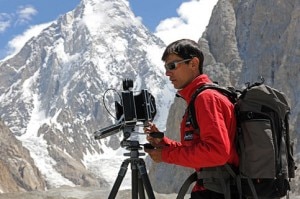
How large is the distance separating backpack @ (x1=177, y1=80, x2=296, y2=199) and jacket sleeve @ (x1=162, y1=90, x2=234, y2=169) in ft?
0.34

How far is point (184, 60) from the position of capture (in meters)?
4.65

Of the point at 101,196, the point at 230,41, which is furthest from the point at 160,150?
the point at 230,41

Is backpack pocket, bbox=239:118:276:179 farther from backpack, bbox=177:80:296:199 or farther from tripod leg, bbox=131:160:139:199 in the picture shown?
tripod leg, bbox=131:160:139:199

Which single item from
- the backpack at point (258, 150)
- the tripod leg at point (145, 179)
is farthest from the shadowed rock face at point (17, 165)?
the backpack at point (258, 150)

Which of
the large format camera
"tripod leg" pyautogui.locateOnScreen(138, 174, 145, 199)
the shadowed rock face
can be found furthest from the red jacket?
the shadowed rock face

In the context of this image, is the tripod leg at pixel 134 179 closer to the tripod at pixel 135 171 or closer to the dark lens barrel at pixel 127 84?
the tripod at pixel 135 171

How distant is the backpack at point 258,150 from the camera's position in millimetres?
4180

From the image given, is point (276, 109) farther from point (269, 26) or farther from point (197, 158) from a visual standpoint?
point (269, 26)

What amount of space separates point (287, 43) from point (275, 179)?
205ft

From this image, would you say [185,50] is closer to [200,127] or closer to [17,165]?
[200,127]

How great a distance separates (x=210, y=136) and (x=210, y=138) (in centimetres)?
1

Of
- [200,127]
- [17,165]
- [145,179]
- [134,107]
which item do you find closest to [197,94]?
[200,127]

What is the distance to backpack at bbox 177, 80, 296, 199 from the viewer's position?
418cm

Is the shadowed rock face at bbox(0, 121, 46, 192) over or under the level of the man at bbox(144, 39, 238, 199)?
over
